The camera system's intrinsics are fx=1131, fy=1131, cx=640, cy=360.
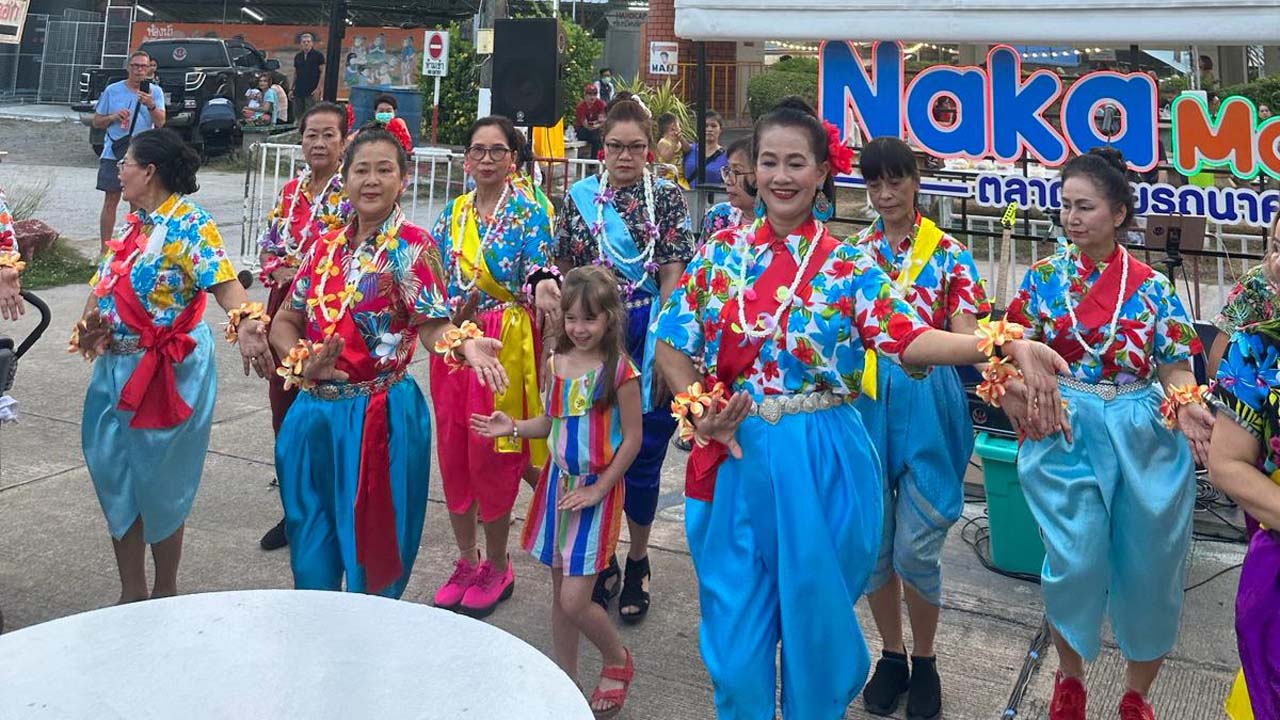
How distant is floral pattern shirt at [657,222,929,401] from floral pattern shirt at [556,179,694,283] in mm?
1344

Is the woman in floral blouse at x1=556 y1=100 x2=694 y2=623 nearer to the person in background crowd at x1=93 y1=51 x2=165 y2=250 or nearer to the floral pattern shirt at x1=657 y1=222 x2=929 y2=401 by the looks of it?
the floral pattern shirt at x1=657 y1=222 x2=929 y2=401

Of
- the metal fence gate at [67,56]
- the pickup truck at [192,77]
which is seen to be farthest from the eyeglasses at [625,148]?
the metal fence gate at [67,56]

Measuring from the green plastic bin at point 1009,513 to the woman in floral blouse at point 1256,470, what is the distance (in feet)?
6.69

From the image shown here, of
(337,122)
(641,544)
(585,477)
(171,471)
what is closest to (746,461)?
(585,477)

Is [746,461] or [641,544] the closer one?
[746,461]

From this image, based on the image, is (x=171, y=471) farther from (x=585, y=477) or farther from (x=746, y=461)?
(x=746, y=461)

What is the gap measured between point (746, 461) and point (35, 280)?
8.73 m

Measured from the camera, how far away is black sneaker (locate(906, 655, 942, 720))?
137 inches

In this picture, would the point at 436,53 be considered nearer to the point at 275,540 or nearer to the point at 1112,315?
the point at 275,540

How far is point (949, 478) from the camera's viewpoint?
354cm

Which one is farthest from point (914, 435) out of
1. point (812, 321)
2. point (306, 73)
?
point (306, 73)

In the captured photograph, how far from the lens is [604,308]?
3.49m

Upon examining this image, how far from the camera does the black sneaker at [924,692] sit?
3.49 m

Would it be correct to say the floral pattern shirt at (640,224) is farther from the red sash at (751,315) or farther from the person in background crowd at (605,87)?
the person in background crowd at (605,87)
